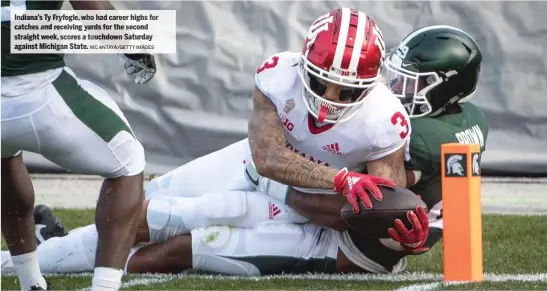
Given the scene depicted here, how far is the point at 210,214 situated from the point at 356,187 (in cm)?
83

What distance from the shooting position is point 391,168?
138 inches

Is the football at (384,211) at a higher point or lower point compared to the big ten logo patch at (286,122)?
lower

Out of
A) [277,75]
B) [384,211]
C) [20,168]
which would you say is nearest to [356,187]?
[384,211]

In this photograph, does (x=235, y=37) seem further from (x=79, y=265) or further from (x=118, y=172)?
(x=118, y=172)

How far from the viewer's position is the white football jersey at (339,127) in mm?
3467

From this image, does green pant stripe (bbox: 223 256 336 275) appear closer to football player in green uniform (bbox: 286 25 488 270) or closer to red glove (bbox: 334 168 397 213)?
football player in green uniform (bbox: 286 25 488 270)

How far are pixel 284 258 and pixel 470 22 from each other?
9.04 feet

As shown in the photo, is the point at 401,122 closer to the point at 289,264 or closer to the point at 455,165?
the point at 455,165

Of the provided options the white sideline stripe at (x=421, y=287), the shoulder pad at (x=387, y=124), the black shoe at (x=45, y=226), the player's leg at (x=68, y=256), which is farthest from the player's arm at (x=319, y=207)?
the black shoe at (x=45, y=226)

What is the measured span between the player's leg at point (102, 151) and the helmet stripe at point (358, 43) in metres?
0.76

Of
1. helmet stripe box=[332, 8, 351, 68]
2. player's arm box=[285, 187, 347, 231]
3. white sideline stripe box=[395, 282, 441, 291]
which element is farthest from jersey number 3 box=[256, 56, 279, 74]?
white sideline stripe box=[395, 282, 441, 291]

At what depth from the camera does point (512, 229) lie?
181 inches

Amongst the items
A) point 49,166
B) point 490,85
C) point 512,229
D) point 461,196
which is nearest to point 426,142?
point 461,196

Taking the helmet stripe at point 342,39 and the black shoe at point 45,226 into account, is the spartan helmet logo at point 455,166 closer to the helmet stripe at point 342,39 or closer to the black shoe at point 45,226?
the helmet stripe at point 342,39
